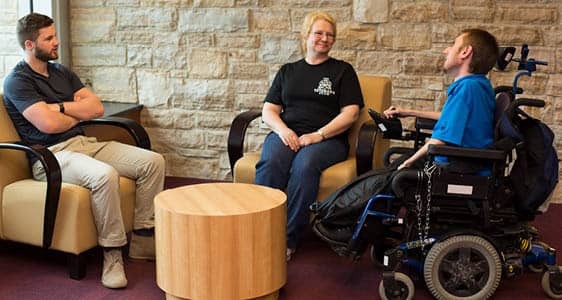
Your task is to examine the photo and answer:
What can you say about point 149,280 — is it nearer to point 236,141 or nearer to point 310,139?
point 236,141

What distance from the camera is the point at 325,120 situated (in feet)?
12.6

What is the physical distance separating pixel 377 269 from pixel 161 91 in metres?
2.20

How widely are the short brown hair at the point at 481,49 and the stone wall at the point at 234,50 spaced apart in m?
1.32

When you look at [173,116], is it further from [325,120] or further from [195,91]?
[325,120]

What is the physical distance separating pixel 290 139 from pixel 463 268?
3.78 ft

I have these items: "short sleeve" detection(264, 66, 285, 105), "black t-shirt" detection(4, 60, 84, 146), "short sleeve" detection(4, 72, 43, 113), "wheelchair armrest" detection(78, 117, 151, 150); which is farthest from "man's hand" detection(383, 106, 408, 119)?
"short sleeve" detection(4, 72, 43, 113)

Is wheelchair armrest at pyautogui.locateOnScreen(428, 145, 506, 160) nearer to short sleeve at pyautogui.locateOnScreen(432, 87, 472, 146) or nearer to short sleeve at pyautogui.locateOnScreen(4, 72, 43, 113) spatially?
short sleeve at pyautogui.locateOnScreen(432, 87, 472, 146)

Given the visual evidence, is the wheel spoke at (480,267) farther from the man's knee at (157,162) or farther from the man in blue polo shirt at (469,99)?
the man's knee at (157,162)

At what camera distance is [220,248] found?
279 cm

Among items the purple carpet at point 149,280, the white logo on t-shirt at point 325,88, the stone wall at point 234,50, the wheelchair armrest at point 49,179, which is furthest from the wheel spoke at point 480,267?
the wheelchair armrest at point 49,179

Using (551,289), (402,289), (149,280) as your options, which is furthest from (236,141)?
(551,289)

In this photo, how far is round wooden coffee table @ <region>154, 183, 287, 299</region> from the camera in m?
2.79

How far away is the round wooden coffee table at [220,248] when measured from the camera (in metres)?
2.79

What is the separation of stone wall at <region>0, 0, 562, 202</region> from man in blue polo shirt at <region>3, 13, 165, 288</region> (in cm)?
125
